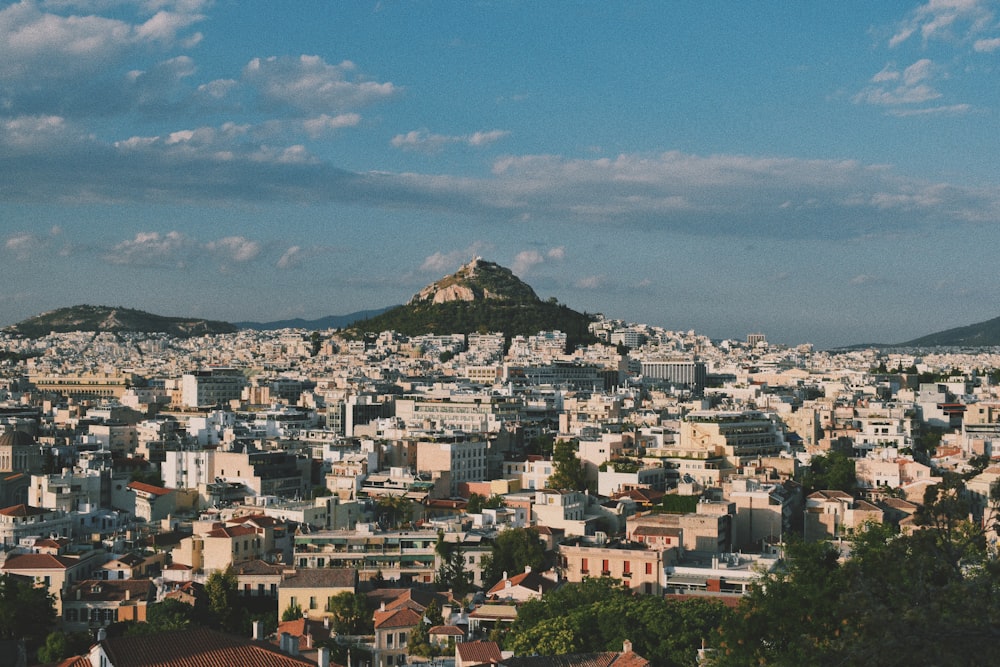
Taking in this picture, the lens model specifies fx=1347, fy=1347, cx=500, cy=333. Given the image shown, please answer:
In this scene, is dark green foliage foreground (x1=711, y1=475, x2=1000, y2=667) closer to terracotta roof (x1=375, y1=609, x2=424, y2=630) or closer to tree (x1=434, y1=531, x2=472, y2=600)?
terracotta roof (x1=375, y1=609, x2=424, y2=630)

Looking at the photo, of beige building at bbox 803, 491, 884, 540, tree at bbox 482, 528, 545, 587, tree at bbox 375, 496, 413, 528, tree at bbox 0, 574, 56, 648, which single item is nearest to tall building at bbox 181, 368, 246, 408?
tree at bbox 375, 496, 413, 528

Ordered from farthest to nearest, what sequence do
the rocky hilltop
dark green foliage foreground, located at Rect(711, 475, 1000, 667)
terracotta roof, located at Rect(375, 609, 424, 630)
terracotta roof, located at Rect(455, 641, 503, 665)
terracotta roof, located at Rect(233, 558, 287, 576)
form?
the rocky hilltop, terracotta roof, located at Rect(233, 558, 287, 576), terracotta roof, located at Rect(375, 609, 424, 630), terracotta roof, located at Rect(455, 641, 503, 665), dark green foliage foreground, located at Rect(711, 475, 1000, 667)

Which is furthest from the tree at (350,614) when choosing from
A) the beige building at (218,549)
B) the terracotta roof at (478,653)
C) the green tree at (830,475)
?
the green tree at (830,475)

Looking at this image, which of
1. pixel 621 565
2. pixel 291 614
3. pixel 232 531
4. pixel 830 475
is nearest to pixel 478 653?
pixel 291 614

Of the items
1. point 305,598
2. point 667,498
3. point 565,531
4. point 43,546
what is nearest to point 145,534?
point 43,546

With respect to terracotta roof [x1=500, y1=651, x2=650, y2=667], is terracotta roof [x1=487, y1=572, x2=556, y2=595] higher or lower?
lower

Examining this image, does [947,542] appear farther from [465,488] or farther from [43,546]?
[465,488]

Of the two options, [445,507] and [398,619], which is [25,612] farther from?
[445,507]
